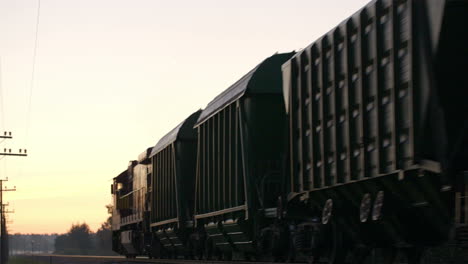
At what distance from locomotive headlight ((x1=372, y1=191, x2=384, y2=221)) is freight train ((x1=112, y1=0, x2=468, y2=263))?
25 mm

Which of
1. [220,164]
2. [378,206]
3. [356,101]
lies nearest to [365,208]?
[378,206]

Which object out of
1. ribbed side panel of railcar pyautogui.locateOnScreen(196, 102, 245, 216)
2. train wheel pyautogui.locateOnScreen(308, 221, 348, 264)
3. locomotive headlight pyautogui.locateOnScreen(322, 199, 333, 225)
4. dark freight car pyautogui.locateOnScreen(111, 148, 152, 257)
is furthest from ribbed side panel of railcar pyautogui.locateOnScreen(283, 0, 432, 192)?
dark freight car pyautogui.locateOnScreen(111, 148, 152, 257)

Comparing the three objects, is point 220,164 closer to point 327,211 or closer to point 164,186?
point 327,211

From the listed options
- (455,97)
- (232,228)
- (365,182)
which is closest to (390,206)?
(365,182)

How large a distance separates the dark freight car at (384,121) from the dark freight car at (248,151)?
212 cm

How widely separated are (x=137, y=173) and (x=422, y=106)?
29242mm

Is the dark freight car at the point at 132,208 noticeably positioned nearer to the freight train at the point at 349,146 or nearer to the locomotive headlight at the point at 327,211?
the freight train at the point at 349,146

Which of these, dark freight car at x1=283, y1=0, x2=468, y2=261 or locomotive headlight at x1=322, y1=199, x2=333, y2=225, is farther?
locomotive headlight at x1=322, y1=199, x2=333, y2=225

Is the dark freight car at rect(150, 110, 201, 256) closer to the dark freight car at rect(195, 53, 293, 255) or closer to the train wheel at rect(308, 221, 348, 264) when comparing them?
the dark freight car at rect(195, 53, 293, 255)

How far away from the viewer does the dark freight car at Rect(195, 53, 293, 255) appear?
20.4 m

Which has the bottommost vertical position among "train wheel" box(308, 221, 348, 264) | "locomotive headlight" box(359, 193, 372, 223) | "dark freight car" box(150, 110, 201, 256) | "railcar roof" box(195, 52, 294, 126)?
"train wheel" box(308, 221, 348, 264)

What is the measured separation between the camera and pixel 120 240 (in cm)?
4528

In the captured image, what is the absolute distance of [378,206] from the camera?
48.2 feet

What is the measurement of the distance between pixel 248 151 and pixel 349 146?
5793mm
